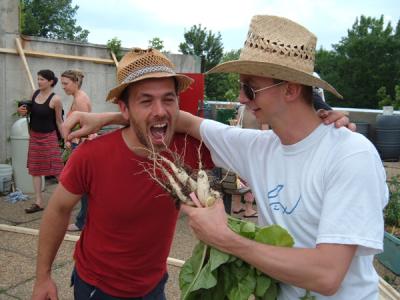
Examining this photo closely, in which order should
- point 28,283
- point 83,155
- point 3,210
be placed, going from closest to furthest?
point 83,155, point 28,283, point 3,210

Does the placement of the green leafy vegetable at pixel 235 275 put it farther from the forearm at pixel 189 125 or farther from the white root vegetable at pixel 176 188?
the forearm at pixel 189 125

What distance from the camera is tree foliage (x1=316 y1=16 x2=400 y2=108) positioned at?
4688 centimetres

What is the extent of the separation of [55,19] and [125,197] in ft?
194

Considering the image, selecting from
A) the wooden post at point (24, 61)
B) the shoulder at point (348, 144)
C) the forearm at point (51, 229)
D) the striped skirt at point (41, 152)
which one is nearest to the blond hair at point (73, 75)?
the striped skirt at point (41, 152)

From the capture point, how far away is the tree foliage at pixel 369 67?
4688 centimetres

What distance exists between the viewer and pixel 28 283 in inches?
189

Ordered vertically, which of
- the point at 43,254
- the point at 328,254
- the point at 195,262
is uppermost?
the point at 328,254

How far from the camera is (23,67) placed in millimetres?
9023

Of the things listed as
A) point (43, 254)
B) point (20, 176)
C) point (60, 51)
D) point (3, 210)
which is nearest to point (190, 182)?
point (43, 254)

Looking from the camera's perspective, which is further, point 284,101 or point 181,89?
point 181,89

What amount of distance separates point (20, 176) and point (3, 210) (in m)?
1.24

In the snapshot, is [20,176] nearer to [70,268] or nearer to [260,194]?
[70,268]

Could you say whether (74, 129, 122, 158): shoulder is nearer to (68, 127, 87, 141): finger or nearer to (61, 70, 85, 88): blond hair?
(68, 127, 87, 141): finger

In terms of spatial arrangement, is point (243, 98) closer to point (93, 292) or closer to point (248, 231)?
point (248, 231)
